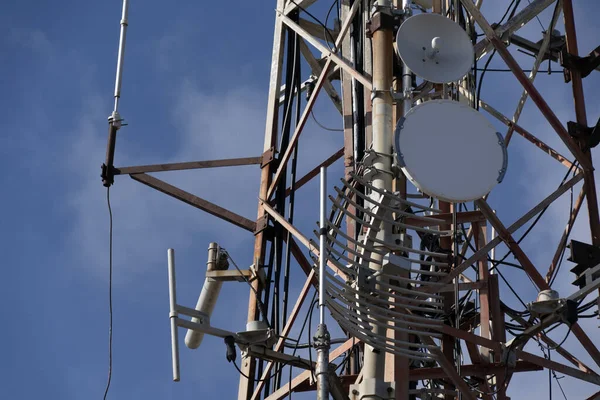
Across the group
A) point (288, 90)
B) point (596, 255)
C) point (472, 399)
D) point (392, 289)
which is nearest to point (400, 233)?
point (392, 289)

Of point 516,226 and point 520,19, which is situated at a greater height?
point 520,19

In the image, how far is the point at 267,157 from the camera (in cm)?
2069

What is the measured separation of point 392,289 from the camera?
15852mm

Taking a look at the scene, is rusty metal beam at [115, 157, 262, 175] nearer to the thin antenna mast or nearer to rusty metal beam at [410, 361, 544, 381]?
the thin antenna mast

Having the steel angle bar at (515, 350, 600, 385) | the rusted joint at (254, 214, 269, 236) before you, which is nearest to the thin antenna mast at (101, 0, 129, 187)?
the rusted joint at (254, 214, 269, 236)

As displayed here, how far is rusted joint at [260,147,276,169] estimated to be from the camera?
20.6 metres

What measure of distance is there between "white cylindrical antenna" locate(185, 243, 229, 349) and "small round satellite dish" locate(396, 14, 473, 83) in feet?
12.8

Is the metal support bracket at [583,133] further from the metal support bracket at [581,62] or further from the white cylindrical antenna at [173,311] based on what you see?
the white cylindrical antenna at [173,311]

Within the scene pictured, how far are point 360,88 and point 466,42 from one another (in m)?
2.62

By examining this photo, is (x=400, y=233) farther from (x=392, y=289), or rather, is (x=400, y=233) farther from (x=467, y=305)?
(x=467, y=305)

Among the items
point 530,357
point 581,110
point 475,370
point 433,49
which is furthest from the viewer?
point 581,110

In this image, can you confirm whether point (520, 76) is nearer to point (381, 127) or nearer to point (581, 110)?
point (581, 110)

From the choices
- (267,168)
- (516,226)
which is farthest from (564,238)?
(267,168)

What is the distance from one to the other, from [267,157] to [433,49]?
401 centimetres
